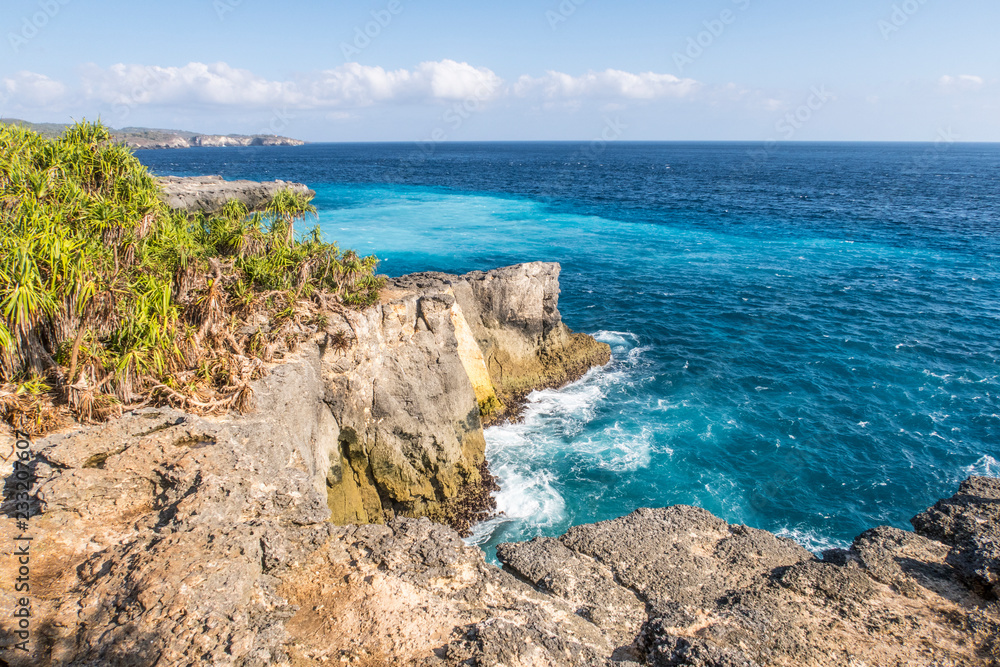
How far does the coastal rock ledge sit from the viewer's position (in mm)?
7426

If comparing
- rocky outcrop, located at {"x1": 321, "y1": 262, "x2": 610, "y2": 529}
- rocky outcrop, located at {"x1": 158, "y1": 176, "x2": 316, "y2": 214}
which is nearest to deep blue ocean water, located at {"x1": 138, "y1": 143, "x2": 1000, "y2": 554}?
rocky outcrop, located at {"x1": 321, "y1": 262, "x2": 610, "y2": 529}

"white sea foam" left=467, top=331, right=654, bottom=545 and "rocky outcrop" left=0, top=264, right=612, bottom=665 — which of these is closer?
"rocky outcrop" left=0, top=264, right=612, bottom=665

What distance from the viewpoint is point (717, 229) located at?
199 feet

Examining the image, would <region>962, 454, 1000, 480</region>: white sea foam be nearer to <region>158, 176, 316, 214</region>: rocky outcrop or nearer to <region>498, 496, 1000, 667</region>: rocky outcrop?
<region>498, 496, 1000, 667</region>: rocky outcrop

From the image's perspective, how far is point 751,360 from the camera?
2958 cm

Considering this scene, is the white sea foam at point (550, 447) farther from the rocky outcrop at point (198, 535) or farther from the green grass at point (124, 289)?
the green grass at point (124, 289)

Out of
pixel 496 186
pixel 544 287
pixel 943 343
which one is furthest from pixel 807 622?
pixel 496 186

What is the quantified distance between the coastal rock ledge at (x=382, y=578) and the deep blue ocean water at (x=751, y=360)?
8150 millimetres

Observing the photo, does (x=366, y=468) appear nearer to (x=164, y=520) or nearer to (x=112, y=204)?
(x=164, y=520)

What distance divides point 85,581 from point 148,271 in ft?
26.0
